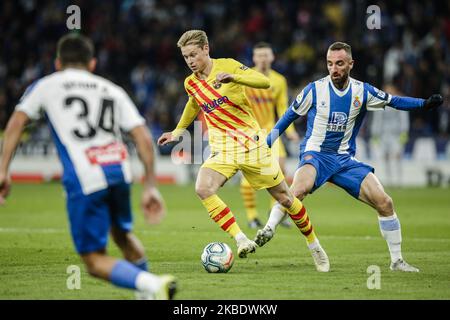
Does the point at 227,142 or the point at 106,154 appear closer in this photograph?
the point at 106,154

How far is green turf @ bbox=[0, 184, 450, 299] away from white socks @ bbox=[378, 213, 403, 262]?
0.25m

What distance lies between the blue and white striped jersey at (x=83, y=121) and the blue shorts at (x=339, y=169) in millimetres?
3575

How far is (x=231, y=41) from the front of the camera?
2622 centimetres

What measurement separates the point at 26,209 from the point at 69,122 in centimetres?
1086

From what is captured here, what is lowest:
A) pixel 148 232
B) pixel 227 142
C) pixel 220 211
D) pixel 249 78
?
pixel 148 232

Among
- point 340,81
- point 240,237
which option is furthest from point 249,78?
point 240,237

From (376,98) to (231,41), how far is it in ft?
55.9

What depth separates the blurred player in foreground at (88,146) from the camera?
243 inches

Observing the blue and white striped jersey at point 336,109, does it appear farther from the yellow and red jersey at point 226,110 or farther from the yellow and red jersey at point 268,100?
the yellow and red jersey at point 268,100

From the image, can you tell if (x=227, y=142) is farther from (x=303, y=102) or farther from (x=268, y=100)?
(x=268, y=100)

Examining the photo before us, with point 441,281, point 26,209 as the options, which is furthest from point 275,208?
point 26,209

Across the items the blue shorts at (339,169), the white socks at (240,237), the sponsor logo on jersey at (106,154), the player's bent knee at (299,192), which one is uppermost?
the sponsor logo on jersey at (106,154)

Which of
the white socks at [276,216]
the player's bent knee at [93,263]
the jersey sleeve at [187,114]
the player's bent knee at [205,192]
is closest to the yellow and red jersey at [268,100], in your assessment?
the jersey sleeve at [187,114]

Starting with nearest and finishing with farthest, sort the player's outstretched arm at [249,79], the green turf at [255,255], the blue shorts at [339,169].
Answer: the green turf at [255,255], the player's outstretched arm at [249,79], the blue shorts at [339,169]
